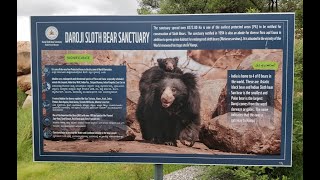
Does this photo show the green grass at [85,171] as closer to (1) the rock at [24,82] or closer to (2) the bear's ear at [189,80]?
(1) the rock at [24,82]

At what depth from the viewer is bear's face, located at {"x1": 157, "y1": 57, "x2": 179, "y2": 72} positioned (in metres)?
4.10

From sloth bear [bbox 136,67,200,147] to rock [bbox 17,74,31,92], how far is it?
98.6 inches

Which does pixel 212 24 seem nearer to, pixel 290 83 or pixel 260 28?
pixel 260 28

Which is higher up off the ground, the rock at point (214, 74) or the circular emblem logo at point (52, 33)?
the circular emblem logo at point (52, 33)

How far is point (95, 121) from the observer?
165 inches

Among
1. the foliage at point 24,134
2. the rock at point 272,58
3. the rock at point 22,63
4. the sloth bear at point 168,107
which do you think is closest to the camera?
the rock at point 272,58

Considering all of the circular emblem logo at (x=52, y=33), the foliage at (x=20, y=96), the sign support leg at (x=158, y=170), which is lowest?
the sign support leg at (x=158, y=170)

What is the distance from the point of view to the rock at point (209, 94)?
4.07m

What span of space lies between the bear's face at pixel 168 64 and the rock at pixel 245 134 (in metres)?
0.64

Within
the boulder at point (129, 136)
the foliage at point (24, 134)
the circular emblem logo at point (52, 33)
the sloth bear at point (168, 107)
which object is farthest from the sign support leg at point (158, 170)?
the foliage at point (24, 134)

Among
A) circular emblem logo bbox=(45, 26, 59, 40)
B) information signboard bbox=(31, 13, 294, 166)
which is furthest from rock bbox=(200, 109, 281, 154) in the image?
circular emblem logo bbox=(45, 26, 59, 40)

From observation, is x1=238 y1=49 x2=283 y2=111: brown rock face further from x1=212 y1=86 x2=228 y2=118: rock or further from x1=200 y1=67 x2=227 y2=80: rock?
x1=212 y1=86 x2=228 y2=118: rock
